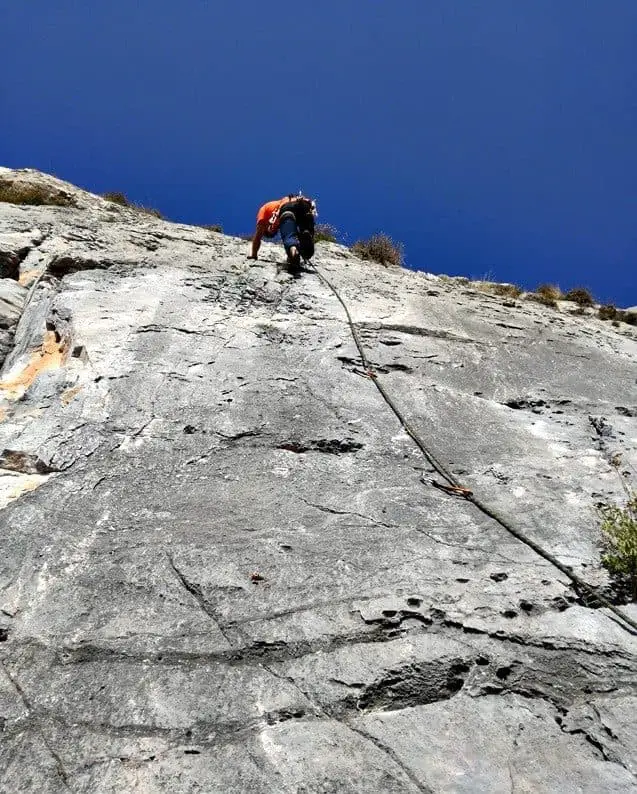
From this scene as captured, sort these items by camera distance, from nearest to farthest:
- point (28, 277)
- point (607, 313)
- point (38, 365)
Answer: point (38, 365)
point (28, 277)
point (607, 313)

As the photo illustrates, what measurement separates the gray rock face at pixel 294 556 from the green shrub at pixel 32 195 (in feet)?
12.4

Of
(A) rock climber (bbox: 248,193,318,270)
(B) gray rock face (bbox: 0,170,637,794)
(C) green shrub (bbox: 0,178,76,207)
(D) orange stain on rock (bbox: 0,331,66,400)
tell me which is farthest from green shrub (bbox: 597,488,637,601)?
(C) green shrub (bbox: 0,178,76,207)

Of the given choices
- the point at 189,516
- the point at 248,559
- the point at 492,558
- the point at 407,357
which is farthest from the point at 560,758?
the point at 407,357

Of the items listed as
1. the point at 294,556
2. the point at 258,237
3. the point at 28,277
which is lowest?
the point at 294,556

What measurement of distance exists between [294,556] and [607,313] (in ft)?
26.1

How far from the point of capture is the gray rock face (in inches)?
99.8

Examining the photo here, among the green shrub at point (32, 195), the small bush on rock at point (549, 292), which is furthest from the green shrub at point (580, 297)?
the green shrub at point (32, 195)

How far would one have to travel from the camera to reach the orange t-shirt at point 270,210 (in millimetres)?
8891

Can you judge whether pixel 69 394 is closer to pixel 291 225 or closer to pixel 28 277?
pixel 28 277

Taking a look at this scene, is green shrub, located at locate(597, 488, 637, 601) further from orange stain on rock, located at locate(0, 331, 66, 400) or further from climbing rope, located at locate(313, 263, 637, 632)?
orange stain on rock, located at locate(0, 331, 66, 400)

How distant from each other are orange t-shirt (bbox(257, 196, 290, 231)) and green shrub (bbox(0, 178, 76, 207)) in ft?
11.2

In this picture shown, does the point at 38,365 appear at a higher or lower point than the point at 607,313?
lower

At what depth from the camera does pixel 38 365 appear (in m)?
5.65

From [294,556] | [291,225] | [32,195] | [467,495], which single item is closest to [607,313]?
[291,225]
